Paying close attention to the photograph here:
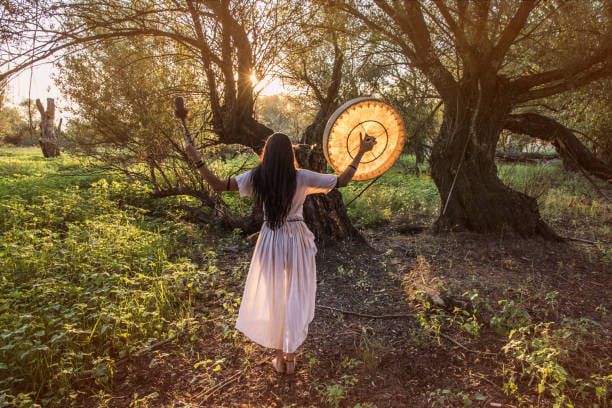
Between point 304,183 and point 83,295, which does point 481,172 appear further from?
point 83,295

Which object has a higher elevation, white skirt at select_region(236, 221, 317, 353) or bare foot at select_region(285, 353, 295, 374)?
white skirt at select_region(236, 221, 317, 353)

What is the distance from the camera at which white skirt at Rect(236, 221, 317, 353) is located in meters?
3.11

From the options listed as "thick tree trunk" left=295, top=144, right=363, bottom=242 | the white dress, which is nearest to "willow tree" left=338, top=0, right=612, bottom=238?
"thick tree trunk" left=295, top=144, right=363, bottom=242

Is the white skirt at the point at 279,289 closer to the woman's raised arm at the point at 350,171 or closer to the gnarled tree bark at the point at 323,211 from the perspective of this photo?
the woman's raised arm at the point at 350,171

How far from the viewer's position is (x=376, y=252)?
5789 mm

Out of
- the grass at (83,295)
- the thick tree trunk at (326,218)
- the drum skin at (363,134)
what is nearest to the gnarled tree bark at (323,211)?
the thick tree trunk at (326,218)

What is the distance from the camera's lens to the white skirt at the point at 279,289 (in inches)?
122

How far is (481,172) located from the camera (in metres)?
5.92

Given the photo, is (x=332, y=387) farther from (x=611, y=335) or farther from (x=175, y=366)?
(x=611, y=335)

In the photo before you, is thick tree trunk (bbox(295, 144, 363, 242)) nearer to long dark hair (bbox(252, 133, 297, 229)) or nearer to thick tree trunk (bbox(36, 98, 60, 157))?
long dark hair (bbox(252, 133, 297, 229))

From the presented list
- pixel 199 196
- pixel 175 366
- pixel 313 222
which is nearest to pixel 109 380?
pixel 175 366

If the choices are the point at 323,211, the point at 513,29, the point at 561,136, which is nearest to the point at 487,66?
the point at 513,29

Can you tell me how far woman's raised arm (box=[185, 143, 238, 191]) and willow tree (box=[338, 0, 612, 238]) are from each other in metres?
2.79

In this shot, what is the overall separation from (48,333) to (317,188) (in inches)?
108
